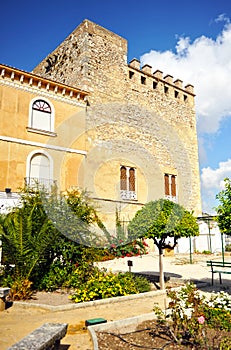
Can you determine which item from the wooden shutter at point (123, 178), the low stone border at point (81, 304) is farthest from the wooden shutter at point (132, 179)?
the low stone border at point (81, 304)

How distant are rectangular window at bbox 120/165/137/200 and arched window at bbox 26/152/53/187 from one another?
4.92 m

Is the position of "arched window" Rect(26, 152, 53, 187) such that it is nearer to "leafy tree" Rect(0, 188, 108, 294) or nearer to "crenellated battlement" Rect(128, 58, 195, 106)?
"leafy tree" Rect(0, 188, 108, 294)

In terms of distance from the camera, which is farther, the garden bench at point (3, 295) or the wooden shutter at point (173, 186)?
the wooden shutter at point (173, 186)

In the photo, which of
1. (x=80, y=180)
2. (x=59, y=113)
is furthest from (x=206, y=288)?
(x=59, y=113)

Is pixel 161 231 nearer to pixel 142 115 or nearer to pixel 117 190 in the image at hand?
pixel 117 190

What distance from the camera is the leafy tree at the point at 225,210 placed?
6.41 m

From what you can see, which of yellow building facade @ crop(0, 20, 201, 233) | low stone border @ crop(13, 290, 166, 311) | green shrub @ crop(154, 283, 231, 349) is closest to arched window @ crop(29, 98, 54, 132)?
yellow building facade @ crop(0, 20, 201, 233)

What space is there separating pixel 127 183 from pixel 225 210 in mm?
11885

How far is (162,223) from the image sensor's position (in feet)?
25.1

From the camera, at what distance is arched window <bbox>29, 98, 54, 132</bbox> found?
1453 centimetres

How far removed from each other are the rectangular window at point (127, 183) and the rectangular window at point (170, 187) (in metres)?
3.14

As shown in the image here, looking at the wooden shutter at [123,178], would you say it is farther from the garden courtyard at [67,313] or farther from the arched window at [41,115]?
the garden courtyard at [67,313]

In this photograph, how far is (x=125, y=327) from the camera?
4.42 metres

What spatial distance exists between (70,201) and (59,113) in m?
8.20
